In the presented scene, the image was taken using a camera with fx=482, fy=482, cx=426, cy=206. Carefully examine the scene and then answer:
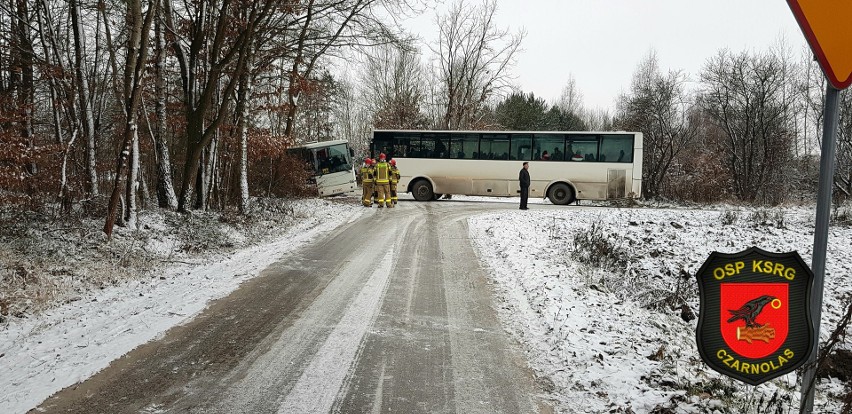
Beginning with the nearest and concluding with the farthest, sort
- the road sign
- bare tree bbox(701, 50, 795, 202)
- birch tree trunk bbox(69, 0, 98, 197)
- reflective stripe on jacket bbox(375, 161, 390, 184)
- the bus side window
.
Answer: the road sign, birch tree trunk bbox(69, 0, 98, 197), reflective stripe on jacket bbox(375, 161, 390, 184), the bus side window, bare tree bbox(701, 50, 795, 202)

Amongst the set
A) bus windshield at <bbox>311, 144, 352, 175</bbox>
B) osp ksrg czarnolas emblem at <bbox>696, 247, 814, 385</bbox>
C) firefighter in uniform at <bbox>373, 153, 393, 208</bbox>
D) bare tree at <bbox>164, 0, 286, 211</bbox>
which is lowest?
osp ksrg czarnolas emblem at <bbox>696, 247, 814, 385</bbox>

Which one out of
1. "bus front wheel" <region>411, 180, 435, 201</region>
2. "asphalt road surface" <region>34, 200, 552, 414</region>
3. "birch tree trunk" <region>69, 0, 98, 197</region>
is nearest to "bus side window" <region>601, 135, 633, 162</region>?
"bus front wheel" <region>411, 180, 435, 201</region>

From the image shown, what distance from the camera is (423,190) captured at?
22.6 metres

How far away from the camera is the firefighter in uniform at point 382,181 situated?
17.8m

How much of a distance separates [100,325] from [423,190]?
1789 centimetres

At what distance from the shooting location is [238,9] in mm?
14133

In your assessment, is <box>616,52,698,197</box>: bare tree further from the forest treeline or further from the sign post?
the sign post

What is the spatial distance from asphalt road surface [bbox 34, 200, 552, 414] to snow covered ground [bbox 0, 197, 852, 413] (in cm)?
28

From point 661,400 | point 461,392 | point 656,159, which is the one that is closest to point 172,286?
point 461,392

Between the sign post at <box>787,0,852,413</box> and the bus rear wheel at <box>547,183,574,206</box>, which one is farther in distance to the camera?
the bus rear wheel at <box>547,183,574,206</box>

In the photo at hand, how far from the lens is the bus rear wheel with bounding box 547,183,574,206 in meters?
21.2

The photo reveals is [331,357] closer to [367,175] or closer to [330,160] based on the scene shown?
[367,175]

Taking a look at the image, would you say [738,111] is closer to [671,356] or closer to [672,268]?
[672,268]

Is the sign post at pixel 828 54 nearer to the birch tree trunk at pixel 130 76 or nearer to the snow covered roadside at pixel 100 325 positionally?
the snow covered roadside at pixel 100 325
